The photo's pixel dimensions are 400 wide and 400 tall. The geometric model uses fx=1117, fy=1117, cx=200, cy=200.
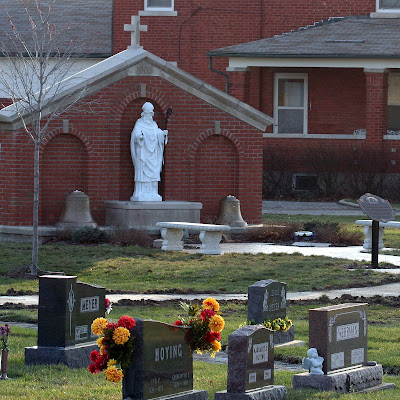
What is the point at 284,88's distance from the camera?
118 feet

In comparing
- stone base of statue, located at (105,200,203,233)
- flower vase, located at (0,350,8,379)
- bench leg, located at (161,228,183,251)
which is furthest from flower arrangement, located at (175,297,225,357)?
stone base of statue, located at (105,200,203,233)

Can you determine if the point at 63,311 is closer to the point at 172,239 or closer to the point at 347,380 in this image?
the point at 347,380

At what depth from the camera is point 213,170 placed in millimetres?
23781

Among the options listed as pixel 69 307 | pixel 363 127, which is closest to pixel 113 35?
pixel 363 127

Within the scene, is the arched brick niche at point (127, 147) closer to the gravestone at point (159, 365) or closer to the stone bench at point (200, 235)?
the stone bench at point (200, 235)

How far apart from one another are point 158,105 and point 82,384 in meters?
14.6

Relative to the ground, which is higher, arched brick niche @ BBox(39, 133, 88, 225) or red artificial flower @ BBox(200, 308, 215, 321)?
arched brick niche @ BBox(39, 133, 88, 225)

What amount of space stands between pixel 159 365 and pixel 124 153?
15.3 m

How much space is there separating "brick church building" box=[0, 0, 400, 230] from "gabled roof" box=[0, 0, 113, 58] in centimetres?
12

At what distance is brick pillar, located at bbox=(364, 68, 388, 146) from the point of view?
106 ft

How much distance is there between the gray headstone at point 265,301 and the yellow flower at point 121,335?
2983 millimetres

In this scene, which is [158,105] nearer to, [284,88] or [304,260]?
[304,260]

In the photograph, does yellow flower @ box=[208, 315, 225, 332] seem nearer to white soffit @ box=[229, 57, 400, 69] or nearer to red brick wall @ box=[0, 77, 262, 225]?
red brick wall @ box=[0, 77, 262, 225]

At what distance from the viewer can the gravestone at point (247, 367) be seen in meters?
8.19
